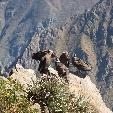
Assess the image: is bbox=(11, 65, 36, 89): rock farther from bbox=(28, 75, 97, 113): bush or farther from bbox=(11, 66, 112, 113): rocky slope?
bbox=(28, 75, 97, 113): bush

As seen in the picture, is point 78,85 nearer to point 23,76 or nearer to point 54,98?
point 23,76

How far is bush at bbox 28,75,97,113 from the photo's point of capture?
45.7 ft

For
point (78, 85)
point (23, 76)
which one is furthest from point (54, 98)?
point (78, 85)

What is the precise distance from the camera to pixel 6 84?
1333cm

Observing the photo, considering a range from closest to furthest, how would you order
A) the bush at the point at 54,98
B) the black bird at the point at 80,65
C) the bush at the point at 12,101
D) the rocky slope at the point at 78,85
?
the bush at the point at 12,101, the bush at the point at 54,98, the rocky slope at the point at 78,85, the black bird at the point at 80,65

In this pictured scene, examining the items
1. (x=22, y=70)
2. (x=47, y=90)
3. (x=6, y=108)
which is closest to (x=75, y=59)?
(x=22, y=70)

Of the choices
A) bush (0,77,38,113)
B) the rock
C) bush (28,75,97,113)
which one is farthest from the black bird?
bush (0,77,38,113)

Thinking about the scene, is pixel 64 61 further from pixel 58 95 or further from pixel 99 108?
pixel 58 95

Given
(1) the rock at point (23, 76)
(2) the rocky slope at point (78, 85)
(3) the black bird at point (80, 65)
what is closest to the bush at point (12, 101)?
(1) the rock at point (23, 76)

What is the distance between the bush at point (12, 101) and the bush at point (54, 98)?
3.18ft

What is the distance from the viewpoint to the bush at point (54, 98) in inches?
548

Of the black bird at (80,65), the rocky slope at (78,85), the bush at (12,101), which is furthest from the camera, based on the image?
the black bird at (80,65)

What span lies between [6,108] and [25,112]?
30.2 inches

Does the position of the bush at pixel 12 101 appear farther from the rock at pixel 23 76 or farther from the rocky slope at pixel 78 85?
the rocky slope at pixel 78 85
